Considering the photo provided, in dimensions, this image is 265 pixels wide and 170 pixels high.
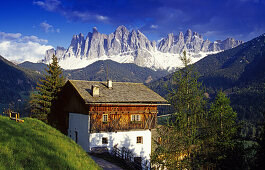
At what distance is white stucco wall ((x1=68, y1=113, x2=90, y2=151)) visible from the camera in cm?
2975

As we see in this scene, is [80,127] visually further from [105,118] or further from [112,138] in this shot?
[112,138]

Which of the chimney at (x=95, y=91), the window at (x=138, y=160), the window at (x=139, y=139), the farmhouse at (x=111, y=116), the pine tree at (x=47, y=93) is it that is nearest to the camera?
the farmhouse at (x=111, y=116)

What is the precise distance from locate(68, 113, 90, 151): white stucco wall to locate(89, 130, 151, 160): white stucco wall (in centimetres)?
123

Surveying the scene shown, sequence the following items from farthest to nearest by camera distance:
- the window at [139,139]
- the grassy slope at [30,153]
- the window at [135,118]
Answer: the window at [135,118]
the window at [139,139]
the grassy slope at [30,153]

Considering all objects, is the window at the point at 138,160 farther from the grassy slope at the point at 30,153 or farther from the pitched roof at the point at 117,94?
the grassy slope at the point at 30,153

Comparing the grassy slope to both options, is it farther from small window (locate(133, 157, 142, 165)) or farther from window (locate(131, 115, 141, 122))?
small window (locate(133, 157, 142, 165))

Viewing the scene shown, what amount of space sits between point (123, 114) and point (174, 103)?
8.26 metres

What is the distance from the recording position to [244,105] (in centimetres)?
18050

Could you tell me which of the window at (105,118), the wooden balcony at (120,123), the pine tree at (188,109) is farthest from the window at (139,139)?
the pine tree at (188,109)

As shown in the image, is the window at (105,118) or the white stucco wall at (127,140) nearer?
the white stucco wall at (127,140)

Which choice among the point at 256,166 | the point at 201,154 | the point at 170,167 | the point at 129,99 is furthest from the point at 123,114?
the point at 256,166

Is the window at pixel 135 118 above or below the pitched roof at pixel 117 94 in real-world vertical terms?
below

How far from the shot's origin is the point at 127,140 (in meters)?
30.9

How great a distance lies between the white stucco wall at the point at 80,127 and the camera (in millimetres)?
29750
